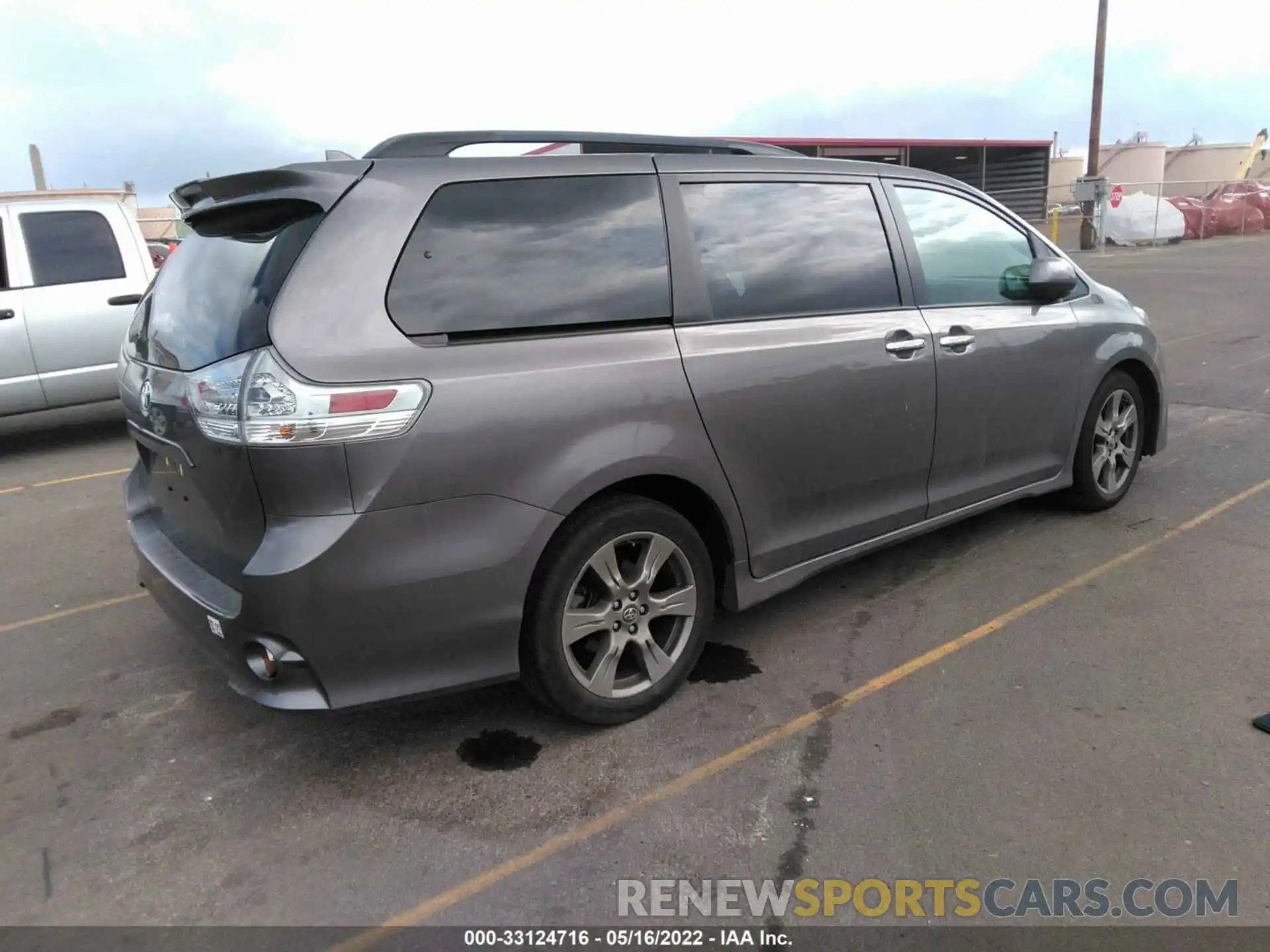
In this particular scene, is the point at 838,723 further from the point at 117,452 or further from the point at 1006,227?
the point at 117,452

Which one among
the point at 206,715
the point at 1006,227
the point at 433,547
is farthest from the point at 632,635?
the point at 1006,227

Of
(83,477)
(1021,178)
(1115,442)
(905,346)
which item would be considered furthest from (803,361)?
(1021,178)

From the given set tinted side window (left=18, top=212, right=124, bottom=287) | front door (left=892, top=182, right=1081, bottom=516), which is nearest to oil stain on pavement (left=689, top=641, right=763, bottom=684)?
front door (left=892, top=182, right=1081, bottom=516)

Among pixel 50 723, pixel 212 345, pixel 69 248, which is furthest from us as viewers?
pixel 69 248

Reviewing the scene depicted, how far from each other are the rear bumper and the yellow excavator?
4447cm

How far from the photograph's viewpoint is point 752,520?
346 centimetres

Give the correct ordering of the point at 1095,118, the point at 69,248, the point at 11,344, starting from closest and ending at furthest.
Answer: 1. the point at 11,344
2. the point at 69,248
3. the point at 1095,118

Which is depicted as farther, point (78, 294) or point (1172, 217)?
point (1172, 217)

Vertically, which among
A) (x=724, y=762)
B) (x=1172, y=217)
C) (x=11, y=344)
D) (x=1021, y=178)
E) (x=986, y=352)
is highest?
(x=986, y=352)

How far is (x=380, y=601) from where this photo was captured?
2.68 metres

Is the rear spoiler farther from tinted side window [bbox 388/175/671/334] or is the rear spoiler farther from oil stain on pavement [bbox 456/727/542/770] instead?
oil stain on pavement [bbox 456/727/542/770]

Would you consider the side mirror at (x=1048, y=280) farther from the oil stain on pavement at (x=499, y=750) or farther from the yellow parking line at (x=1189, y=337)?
the yellow parking line at (x=1189, y=337)

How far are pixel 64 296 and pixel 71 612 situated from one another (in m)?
4.05

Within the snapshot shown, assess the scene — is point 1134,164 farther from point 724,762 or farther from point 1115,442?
point 724,762
